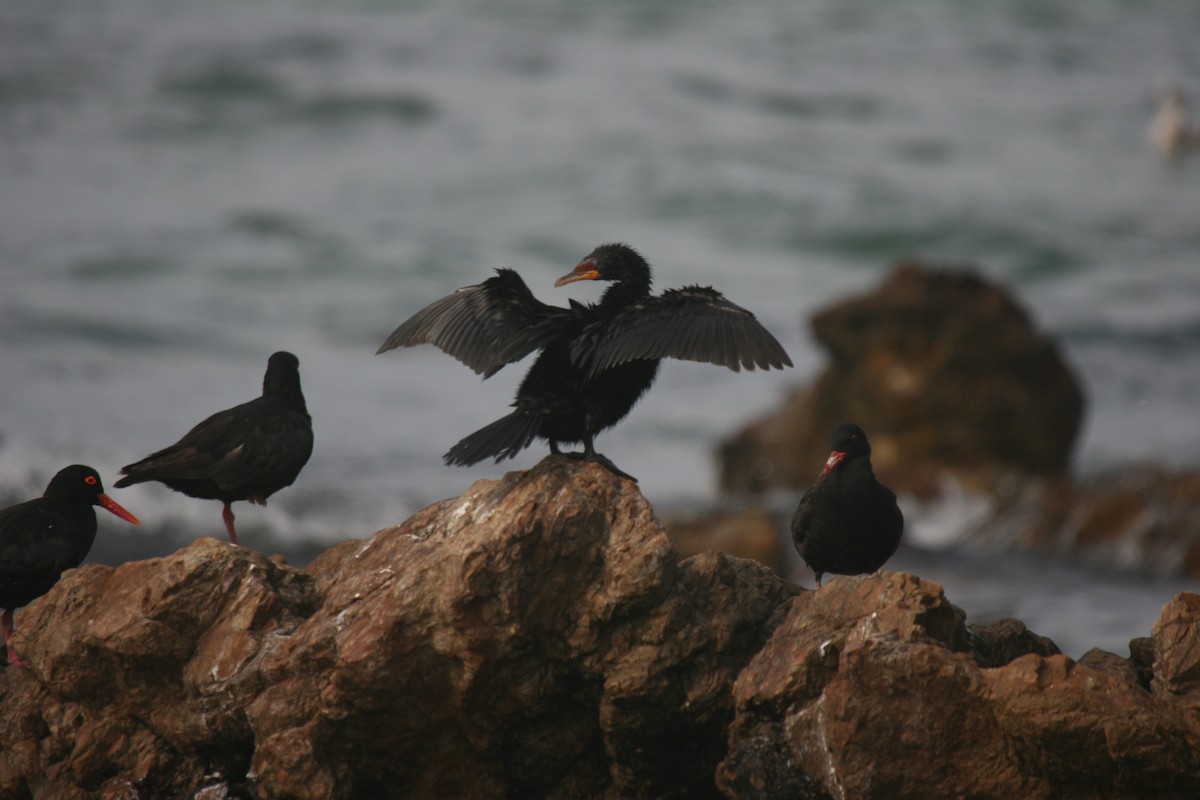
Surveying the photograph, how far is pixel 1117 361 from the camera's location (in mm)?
21891

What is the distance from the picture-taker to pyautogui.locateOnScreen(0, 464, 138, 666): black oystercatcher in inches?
269

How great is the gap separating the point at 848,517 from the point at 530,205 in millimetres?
22391

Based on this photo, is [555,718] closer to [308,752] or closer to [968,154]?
[308,752]

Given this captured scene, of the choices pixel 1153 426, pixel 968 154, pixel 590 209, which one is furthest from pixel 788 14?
pixel 1153 426

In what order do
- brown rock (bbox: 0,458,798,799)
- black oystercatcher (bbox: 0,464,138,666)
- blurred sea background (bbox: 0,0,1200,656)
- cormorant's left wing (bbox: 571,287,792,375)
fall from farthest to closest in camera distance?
1. blurred sea background (bbox: 0,0,1200,656)
2. black oystercatcher (bbox: 0,464,138,666)
3. cormorant's left wing (bbox: 571,287,792,375)
4. brown rock (bbox: 0,458,798,799)

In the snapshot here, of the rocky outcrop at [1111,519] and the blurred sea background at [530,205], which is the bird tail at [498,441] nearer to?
the blurred sea background at [530,205]

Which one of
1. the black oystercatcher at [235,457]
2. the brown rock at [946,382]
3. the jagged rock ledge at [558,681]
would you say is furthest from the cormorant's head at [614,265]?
the brown rock at [946,382]

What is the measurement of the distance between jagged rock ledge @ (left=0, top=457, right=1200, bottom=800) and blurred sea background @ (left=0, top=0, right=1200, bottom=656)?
7.03m

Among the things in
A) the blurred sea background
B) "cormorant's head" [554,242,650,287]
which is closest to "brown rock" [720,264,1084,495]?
the blurred sea background

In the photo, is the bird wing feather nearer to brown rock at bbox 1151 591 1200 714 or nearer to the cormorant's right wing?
the cormorant's right wing

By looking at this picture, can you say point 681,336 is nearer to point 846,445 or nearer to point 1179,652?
point 846,445

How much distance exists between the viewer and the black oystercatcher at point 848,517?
6.93 metres

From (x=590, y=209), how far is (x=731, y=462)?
12.7 meters

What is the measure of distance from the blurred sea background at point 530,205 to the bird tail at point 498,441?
7195 millimetres
